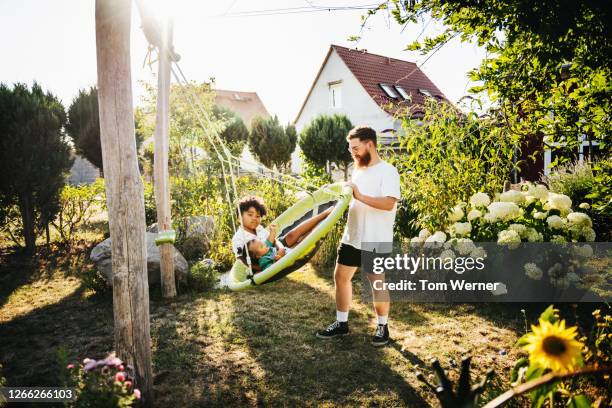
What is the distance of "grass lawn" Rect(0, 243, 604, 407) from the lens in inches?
98.1

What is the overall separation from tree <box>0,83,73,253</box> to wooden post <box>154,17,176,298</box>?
3886 millimetres

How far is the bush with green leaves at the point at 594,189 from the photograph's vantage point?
195 centimetres

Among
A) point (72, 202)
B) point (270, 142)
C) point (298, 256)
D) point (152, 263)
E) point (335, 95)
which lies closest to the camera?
point (298, 256)

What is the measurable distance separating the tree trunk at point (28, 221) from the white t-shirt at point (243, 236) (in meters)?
5.34

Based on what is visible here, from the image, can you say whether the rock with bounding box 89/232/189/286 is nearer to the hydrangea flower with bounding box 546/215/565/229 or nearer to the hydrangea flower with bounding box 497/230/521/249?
the hydrangea flower with bounding box 497/230/521/249

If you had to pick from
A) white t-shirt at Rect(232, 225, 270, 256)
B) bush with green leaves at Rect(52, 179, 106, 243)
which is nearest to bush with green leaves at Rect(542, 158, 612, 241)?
white t-shirt at Rect(232, 225, 270, 256)

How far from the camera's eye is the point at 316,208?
4.02 metres

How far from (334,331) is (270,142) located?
12596 mm

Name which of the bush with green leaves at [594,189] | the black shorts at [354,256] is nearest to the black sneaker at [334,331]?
the black shorts at [354,256]

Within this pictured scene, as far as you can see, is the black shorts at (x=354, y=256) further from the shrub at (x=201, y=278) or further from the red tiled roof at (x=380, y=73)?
the red tiled roof at (x=380, y=73)

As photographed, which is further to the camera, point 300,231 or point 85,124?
point 85,124

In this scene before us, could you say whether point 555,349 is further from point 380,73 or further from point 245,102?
point 245,102

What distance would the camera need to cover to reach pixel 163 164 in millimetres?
4023

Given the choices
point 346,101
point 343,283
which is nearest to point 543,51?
point 343,283
